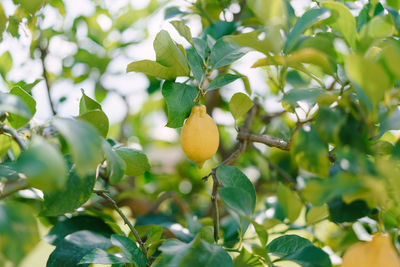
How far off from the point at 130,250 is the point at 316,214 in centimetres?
39

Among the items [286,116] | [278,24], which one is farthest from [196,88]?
[286,116]

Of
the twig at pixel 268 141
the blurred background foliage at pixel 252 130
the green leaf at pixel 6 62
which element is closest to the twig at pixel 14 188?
the blurred background foliage at pixel 252 130

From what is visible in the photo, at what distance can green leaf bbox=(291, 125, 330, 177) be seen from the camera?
47 centimetres

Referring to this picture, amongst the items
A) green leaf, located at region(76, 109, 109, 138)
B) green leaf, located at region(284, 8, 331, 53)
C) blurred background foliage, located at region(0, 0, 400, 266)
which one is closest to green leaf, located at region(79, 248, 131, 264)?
blurred background foliage, located at region(0, 0, 400, 266)

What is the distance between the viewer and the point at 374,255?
19.8 inches

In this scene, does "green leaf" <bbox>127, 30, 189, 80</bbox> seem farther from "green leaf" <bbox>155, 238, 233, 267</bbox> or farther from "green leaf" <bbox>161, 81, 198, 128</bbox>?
"green leaf" <bbox>155, 238, 233, 267</bbox>

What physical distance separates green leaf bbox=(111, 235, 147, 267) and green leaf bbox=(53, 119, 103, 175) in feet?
0.95

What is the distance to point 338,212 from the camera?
0.54m

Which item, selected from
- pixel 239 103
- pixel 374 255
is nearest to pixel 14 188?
pixel 239 103

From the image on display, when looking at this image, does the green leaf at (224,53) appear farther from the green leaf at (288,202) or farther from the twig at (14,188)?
the twig at (14,188)

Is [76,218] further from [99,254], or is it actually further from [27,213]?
[27,213]

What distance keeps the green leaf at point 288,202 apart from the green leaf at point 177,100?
0.73 feet

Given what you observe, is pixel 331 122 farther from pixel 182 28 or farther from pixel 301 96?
pixel 182 28

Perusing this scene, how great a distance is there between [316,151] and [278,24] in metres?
0.19
